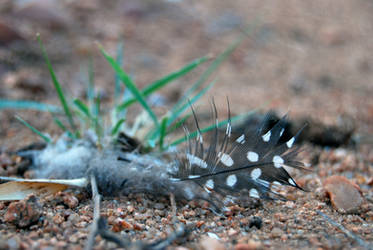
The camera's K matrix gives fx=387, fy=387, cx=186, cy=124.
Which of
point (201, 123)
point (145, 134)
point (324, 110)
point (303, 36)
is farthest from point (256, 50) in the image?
point (145, 134)

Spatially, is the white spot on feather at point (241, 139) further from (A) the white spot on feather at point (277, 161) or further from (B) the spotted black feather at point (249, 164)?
(A) the white spot on feather at point (277, 161)

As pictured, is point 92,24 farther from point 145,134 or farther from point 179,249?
point 179,249

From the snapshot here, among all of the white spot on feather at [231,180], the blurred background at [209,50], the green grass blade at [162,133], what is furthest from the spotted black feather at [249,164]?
the blurred background at [209,50]

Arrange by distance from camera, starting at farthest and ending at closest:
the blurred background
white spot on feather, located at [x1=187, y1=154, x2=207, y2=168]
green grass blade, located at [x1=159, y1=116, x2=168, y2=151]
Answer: the blurred background < green grass blade, located at [x1=159, y1=116, x2=168, y2=151] < white spot on feather, located at [x1=187, y1=154, x2=207, y2=168]

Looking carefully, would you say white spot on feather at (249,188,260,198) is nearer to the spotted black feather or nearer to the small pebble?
the spotted black feather

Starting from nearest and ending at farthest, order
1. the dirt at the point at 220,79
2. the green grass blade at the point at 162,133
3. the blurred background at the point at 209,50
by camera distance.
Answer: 1. the dirt at the point at 220,79
2. the green grass blade at the point at 162,133
3. the blurred background at the point at 209,50

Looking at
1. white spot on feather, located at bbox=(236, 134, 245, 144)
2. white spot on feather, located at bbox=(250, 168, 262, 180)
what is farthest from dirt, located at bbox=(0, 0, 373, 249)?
white spot on feather, located at bbox=(236, 134, 245, 144)
